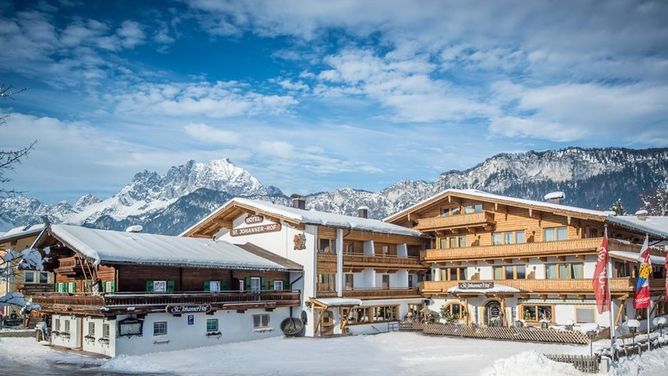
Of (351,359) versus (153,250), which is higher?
(153,250)

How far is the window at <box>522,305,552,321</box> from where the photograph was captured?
42.7m

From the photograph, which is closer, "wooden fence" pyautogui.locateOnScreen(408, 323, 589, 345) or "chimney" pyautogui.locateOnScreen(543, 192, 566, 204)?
"wooden fence" pyautogui.locateOnScreen(408, 323, 589, 345)

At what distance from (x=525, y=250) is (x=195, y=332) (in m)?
23.4

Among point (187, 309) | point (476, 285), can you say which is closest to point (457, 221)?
point (476, 285)

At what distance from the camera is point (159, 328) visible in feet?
115

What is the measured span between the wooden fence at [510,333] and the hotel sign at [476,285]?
3.85 m

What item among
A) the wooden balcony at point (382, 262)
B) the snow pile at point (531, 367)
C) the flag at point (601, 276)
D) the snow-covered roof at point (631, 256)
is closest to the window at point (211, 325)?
the wooden balcony at point (382, 262)

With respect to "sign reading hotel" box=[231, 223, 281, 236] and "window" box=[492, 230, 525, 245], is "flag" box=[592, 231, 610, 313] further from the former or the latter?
"sign reading hotel" box=[231, 223, 281, 236]

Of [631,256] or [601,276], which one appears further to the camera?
[631,256]

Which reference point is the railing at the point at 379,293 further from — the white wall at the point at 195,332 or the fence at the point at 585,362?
the fence at the point at 585,362

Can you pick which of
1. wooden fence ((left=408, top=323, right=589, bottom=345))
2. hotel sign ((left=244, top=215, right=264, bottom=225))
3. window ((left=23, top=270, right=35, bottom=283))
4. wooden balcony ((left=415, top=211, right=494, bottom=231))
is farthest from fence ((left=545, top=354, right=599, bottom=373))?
window ((left=23, top=270, right=35, bottom=283))

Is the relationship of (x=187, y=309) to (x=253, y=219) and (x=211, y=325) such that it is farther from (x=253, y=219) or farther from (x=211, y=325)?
(x=253, y=219)

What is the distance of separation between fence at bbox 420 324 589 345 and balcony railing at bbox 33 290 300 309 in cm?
1025

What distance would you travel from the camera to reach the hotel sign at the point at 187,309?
34969 millimetres
